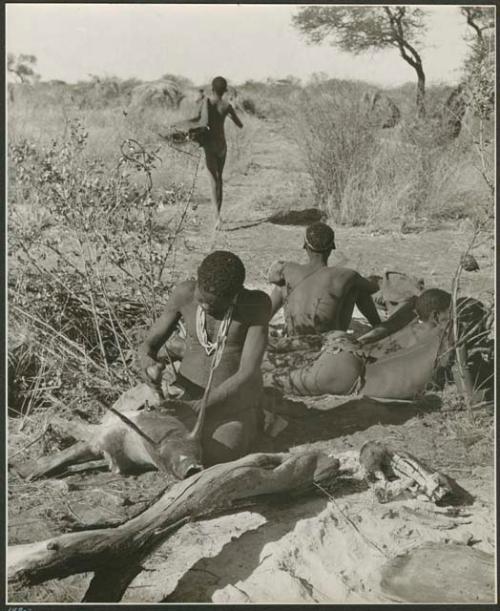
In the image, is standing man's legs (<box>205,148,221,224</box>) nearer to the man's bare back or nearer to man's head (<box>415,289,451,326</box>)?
the man's bare back

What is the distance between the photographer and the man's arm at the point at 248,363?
15.3 ft

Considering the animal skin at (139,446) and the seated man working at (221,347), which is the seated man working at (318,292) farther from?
the animal skin at (139,446)

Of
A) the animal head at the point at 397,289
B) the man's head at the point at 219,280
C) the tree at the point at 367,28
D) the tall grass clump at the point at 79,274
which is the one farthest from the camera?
the animal head at the point at 397,289

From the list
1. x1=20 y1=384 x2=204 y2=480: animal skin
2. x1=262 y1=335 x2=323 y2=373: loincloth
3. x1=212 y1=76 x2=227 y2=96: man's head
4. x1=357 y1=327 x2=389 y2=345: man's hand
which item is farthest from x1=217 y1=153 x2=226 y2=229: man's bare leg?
x1=20 y1=384 x2=204 y2=480: animal skin

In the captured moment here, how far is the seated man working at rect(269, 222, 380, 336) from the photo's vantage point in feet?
18.9

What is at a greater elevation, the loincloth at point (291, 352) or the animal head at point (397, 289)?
the animal head at point (397, 289)

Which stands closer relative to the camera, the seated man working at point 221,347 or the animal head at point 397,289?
the seated man working at point 221,347

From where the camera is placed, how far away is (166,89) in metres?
8.29

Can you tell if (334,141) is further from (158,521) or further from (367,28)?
(158,521)

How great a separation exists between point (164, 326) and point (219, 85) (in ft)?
9.66

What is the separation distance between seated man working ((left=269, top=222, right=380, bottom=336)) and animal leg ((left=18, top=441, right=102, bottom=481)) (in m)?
1.57

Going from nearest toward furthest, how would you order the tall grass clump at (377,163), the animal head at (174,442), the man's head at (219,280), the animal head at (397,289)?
the animal head at (174,442) → the man's head at (219,280) → the animal head at (397,289) → the tall grass clump at (377,163)

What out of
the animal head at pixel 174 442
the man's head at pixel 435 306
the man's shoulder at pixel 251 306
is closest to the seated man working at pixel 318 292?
the man's head at pixel 435 306

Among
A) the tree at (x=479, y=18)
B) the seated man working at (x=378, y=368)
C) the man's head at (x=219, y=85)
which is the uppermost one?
the tree at (x=479, y=18)
